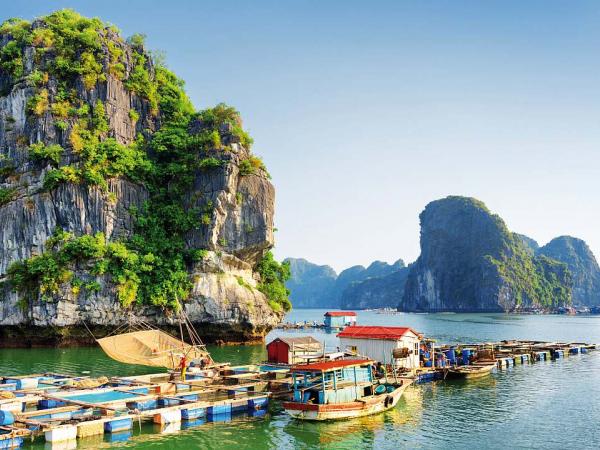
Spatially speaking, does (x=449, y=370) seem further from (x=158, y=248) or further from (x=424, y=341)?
(x=158, y=248)

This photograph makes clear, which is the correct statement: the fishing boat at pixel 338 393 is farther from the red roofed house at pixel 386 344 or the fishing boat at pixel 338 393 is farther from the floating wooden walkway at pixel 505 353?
the floating wooden walkway at pixel 505 353

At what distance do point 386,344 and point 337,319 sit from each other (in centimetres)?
6698

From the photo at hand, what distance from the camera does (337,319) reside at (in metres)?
98.0

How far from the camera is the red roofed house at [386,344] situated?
31453 millimetres

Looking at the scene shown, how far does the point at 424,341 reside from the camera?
37.0 m

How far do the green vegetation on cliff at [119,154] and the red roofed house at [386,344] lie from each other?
22920 mm

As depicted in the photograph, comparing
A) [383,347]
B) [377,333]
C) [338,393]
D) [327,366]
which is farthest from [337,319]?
[327,366]

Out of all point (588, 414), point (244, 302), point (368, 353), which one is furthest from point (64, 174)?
point (588, 414)

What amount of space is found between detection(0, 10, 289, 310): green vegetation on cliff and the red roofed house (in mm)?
22920

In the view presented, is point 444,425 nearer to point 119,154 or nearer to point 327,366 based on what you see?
point 327,366

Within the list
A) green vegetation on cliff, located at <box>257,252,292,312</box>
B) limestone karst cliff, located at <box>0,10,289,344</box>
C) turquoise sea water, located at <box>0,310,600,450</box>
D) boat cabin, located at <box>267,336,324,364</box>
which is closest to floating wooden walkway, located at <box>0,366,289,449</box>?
turquoise sea water, located at <box>0,310,600,450</box>

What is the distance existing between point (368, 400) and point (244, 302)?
30.7 m

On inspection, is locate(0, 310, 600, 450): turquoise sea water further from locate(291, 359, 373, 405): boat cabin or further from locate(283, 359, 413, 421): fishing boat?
locate(291, 359, 373, 405): boat cabin

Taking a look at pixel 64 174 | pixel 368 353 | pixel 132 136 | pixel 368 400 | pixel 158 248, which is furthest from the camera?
pixel 132 136
